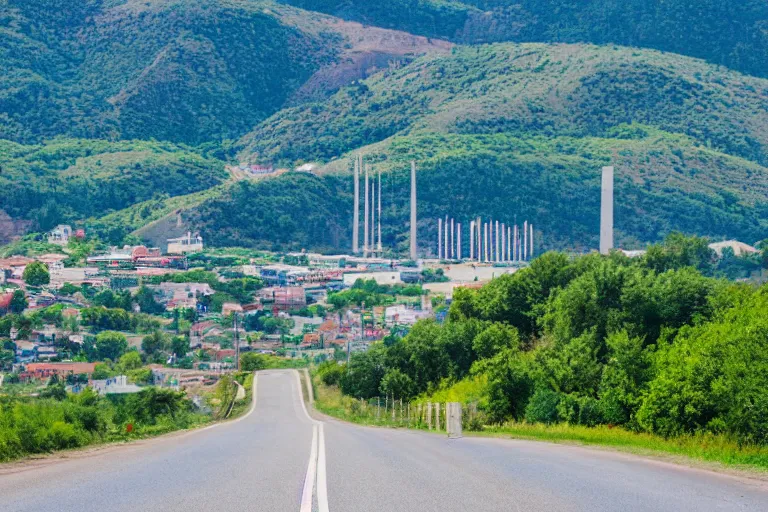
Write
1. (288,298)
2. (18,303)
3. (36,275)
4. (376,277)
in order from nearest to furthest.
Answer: (18,303) < (288,298) < (36,275) < (376,277)

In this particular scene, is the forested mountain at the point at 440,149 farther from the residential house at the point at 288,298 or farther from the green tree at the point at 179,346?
the green tree at the point at 179,346

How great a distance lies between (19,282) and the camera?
9731cm

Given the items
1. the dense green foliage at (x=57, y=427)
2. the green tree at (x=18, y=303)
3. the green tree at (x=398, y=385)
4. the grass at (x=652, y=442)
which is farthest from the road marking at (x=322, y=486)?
the green tree at (x=18, y=303)

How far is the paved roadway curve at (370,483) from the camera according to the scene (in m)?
10.1

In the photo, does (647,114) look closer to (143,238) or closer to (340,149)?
(340,149)

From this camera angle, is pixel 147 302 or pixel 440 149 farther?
pixel 440 149

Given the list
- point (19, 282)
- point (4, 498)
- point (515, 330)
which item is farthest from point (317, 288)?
point (4, 498)

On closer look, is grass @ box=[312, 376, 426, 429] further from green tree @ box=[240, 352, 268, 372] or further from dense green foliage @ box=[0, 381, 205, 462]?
green tree @ box=[240, 352, 268, 372]

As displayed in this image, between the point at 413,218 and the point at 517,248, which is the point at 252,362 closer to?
the point at 413,218

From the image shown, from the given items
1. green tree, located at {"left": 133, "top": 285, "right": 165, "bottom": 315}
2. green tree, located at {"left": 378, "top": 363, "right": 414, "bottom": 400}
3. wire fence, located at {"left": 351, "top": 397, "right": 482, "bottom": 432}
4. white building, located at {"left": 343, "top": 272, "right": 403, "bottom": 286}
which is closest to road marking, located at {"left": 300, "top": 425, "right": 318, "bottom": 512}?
wire fence, located at {"left": 351, "top": 397, "right": 482, "bottom": 432}

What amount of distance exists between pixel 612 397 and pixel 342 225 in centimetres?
10340

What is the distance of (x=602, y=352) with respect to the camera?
29.9 meters

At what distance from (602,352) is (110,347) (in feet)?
163

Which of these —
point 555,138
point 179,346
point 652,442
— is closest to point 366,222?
point 555,138
